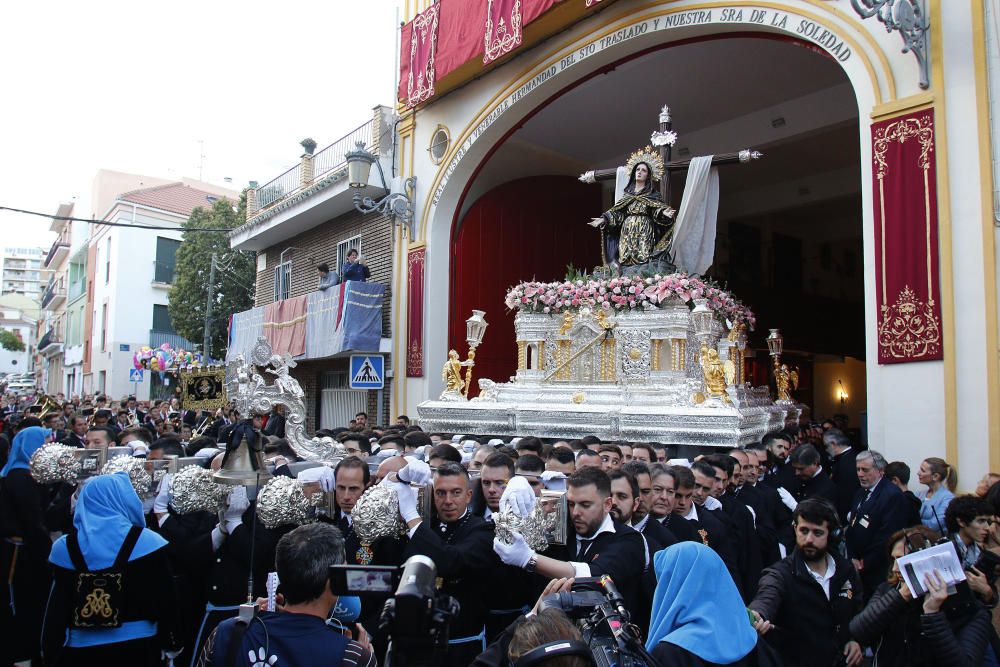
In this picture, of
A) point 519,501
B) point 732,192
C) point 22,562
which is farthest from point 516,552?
point 732,192

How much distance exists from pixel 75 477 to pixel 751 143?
44.6 feet

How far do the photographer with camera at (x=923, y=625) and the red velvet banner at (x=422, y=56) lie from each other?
12.6m

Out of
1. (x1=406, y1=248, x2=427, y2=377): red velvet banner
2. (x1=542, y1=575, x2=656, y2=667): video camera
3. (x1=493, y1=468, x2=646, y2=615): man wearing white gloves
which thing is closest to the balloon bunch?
(x1=406, y1=248, x2=427, y2=377): red velvet banner

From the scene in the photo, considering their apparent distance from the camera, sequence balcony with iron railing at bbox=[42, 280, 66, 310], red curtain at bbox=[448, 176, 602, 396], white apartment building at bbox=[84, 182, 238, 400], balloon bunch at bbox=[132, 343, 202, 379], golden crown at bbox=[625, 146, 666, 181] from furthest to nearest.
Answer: balcony with iron railing at bbox=[42, 280, 66, 310], white apartment building at bbox=[84, 182, 238, 400], balloon bunch at bbox=[132, 343, 202, 379], red curtain at bbox=[448, 176, 602, 396], golden crown at bbox=[625, 146, 666, 181]

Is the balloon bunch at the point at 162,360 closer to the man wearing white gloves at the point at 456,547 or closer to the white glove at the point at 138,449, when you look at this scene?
the white glove at the point at 138,449

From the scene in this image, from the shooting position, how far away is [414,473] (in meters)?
3.53

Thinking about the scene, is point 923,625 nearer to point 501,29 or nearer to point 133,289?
point 501,29

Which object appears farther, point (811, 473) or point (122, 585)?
point (811, 473)

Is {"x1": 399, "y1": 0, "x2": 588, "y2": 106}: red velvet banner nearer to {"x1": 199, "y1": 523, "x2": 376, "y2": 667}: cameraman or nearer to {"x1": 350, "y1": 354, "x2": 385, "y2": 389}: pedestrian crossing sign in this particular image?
{"x1": 350, "y1": 354, "x2": 385, "y2": 389}: pedestrian crossing sign

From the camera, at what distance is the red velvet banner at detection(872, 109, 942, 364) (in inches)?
315

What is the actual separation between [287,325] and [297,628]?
16.3 meters

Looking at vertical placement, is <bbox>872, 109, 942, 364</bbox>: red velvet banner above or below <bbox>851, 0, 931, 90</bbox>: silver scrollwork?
below

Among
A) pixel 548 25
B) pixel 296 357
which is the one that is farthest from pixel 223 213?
pixel 548 25

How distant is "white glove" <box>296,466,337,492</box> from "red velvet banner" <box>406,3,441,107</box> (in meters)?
11.1
